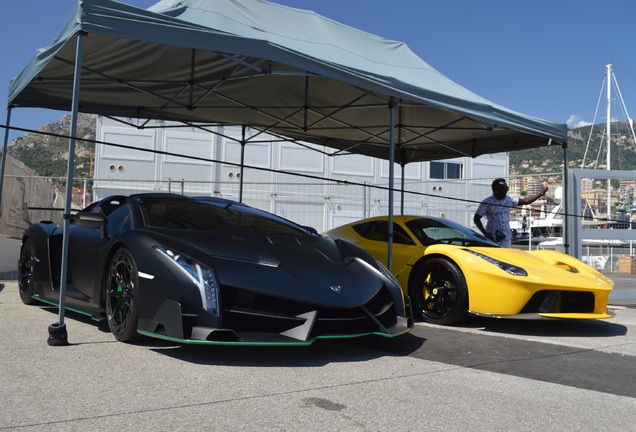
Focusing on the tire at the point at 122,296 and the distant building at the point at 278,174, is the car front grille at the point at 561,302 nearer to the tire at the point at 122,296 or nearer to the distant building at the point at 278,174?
the tire at the point at 122,296

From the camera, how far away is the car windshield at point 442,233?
6539mm

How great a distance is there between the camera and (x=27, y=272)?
6.09 m

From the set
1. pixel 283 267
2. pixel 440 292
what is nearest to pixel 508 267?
pixel 440 292

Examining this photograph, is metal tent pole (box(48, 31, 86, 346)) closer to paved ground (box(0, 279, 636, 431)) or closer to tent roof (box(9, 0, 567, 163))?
paved ground (box(0, 279, 636, 431))

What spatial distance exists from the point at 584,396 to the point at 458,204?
43.7ft

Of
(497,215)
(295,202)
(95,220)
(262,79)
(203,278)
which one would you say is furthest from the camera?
(295,202)

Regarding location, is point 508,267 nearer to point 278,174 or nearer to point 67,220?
point 67,220

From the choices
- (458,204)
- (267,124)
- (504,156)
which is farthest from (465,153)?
(504,156)

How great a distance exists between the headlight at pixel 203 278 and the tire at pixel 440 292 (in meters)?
2.86

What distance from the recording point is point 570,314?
5441mm

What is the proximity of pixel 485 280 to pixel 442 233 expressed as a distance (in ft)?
4.30

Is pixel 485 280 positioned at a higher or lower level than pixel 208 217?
lower

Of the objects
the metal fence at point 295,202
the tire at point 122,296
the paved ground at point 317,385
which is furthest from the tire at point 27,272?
the metal fence at point 295,202

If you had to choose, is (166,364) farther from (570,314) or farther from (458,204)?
(458,204)
